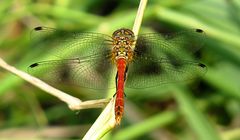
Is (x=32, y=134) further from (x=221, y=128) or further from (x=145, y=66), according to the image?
(x=221, y=128)

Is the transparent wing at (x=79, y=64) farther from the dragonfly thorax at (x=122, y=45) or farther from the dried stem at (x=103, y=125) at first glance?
the dried stem at (x=103, y=125)

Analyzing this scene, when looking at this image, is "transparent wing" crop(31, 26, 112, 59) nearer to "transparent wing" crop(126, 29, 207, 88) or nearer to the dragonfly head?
the dragonfly head

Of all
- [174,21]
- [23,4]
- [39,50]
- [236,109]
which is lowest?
[236,109]

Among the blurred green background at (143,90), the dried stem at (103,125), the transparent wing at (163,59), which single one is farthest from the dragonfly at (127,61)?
the dried stem at (103,125)

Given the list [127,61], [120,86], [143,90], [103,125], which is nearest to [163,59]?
[127,61]

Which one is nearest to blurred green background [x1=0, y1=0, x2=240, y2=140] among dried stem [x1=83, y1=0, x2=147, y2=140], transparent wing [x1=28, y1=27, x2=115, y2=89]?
transparent wing [x1=28, y1=27, x2=115, y2=89]

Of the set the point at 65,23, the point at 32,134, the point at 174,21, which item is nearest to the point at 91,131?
the point at 174,21
